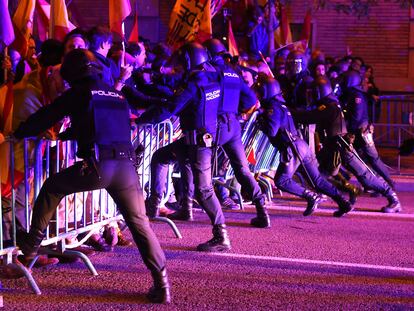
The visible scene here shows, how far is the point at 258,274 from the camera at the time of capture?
7.05 metres

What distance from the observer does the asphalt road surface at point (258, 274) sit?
20.0 ft

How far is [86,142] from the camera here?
19.1 feet

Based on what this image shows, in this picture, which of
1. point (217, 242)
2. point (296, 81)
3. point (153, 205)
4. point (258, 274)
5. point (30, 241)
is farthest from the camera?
point (296, 81)

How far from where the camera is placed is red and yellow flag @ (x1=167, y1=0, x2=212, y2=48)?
37.2 feet

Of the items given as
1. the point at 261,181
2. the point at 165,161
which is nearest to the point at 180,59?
the point at 165,161

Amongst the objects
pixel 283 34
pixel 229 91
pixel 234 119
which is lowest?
pixel 234 119

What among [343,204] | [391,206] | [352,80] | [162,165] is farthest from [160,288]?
[352,80]

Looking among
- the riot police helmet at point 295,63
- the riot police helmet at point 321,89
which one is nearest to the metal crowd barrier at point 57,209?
the riot police helmet at point 321,89

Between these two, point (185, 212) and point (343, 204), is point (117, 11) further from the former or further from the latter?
point (343, 204)

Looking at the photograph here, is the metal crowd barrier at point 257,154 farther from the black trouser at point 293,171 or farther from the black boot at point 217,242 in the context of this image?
the black boot at point 217,242

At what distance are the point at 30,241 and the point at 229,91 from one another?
121 inches

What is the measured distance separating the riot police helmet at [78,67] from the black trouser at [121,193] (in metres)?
0.65

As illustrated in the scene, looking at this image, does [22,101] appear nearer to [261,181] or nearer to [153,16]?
[261,181]

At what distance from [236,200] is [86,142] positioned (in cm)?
570
